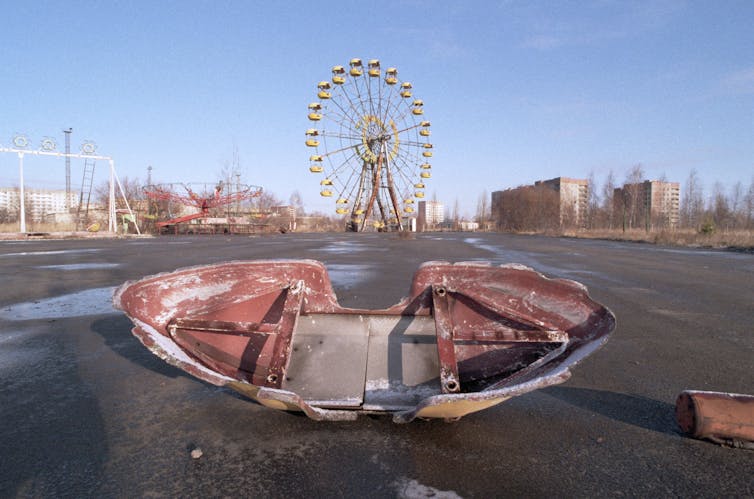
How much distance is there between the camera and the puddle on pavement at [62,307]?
527 centimetres

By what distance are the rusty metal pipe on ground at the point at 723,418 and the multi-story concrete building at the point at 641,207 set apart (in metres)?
42.3

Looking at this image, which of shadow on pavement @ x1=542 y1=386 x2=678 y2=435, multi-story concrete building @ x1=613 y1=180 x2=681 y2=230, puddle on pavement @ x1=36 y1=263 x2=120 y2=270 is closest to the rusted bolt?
shadow on pavement @ x1=542 y1=386 x2=678 y2=435

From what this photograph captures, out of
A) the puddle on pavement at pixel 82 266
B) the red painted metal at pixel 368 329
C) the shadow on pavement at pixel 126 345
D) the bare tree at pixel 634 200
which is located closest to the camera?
the red painted metal at pixel 368 329

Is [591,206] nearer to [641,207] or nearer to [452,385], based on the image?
[641,207]

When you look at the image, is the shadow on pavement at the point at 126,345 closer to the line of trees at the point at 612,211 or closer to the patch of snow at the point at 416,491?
the patch of snow at the point at 416,491

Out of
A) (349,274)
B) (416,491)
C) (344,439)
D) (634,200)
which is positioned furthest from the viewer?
(634,200)

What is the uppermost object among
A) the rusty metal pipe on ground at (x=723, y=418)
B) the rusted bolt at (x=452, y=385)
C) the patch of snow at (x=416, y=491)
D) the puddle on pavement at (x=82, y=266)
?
the rusted bolt at (x=452, y=385)

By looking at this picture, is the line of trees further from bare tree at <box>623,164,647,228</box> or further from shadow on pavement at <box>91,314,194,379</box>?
shadow on pavement at <box>91,314,194,379</box>

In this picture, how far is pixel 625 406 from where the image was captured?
8.95ft

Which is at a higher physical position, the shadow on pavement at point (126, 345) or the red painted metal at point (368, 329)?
the red painted metal at point (368, 329)

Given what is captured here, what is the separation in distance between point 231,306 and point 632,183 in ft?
176

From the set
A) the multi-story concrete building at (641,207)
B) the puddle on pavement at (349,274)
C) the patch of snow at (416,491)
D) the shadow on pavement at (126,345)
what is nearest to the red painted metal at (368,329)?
the patch of snow at (416,491)

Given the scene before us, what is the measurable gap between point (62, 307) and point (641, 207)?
5635 centimetres

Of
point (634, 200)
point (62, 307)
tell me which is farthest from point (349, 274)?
point (634, 200)
